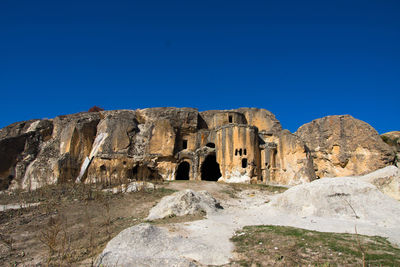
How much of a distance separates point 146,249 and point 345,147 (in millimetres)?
26432

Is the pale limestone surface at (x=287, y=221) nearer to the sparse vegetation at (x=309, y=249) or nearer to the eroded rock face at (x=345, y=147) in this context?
the sparse vegetation at (x=309, y=249)

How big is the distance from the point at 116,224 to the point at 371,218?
33.3 ft

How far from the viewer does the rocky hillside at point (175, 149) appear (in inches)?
A: 1117

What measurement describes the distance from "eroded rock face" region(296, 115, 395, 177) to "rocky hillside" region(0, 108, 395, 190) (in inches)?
3.3

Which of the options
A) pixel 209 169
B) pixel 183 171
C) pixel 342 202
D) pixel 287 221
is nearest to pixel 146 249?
pixel 287 221

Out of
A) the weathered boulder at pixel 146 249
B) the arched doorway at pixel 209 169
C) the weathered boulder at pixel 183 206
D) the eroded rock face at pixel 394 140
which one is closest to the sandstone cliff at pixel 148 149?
the arched doorway at pixel 209 169

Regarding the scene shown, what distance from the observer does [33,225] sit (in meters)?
13.2

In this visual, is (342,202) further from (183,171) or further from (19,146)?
(19,146)

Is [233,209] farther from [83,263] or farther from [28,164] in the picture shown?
[28,164]

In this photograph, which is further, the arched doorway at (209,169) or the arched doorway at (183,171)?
the arched doorway at (183,171)

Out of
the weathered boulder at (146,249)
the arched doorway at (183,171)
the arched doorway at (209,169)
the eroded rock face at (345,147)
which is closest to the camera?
the weathered boulder at (146,249)

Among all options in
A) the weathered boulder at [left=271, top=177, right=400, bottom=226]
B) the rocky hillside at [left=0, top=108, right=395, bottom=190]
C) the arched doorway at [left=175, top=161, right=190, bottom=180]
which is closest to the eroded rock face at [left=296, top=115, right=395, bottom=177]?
the rocky hillside at [left=0, top=108, right=395, bottom=190]

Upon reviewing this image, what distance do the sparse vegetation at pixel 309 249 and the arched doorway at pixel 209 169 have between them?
23.0 meters

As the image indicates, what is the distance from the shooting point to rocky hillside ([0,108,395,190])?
93.0 feet
